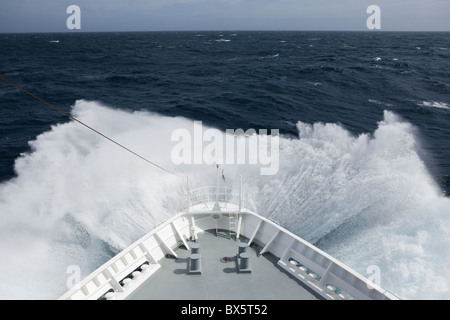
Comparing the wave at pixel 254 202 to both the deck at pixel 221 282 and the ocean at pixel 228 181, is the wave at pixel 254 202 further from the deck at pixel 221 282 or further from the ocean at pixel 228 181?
the deck at pixel 221 282

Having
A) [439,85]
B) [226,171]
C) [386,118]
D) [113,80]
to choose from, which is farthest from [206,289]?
[439,85]

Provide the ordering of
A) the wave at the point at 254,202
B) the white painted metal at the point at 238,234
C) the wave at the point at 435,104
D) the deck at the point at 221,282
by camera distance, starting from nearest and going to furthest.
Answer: the white painted metal at the point at 238,234 → the deck at the point at 221,282 → the wave at the point at 254,202 → the wave at the point at 435,104

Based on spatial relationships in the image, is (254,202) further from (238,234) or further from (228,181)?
(238,234)

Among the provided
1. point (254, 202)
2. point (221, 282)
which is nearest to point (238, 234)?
point (221, 282)

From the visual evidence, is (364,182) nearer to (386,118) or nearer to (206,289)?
(206,289)

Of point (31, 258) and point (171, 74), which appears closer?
point (31, 258)

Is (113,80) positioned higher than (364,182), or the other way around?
(113,80)

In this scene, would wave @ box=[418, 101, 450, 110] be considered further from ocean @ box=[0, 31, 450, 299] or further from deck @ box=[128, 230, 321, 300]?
deck @ box=[128, 230, 321, 300]

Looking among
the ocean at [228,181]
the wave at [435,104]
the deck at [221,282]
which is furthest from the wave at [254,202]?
the wave at [435,104]
